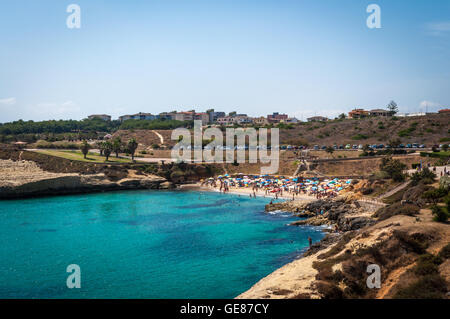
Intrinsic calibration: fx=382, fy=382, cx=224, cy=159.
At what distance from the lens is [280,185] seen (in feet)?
204

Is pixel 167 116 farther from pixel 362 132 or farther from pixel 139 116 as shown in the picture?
pixel 362 132

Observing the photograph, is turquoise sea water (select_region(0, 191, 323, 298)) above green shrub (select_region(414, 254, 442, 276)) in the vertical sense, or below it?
below

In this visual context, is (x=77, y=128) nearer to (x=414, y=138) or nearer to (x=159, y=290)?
(x=414, y=138)

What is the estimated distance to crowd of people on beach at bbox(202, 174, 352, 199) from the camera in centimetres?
5494

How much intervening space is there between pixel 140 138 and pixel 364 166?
64049 millimetres

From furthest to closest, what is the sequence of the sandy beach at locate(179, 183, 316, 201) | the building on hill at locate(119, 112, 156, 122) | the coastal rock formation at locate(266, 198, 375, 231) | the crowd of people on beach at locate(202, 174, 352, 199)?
the building on hill at locate(119, 112, 156, 122), the crowd of people on beach at locate(202, 174, 352, 199), the sandy beach at locate(179, 183, 316, 201), the coastal rock formation at locate(266, 198, 375, 231)

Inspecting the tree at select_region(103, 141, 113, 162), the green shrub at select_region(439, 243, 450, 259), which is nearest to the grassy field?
the tree at select_region(103, 141, 113, 162)

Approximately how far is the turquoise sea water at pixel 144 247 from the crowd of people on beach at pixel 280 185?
5954 millimetres

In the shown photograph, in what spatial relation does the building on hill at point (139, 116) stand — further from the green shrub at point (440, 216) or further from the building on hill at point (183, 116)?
the green shrub at point (440, 216)

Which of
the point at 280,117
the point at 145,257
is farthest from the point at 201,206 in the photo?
the point at 280,117

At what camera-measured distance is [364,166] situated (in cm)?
6544

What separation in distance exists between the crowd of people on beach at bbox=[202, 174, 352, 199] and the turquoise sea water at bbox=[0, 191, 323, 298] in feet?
19.5

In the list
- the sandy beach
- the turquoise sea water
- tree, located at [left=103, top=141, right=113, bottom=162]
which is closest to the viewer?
the turquoise sea water

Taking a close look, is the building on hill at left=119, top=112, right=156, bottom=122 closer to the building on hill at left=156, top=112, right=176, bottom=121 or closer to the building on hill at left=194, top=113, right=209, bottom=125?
the building on hill at left=156, top=112, right=176, bottom=121
